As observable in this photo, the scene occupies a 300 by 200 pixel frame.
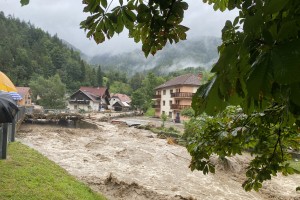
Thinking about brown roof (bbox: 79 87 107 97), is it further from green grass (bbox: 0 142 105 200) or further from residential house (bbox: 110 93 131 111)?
green grass (bbox: 0 142 105 200)

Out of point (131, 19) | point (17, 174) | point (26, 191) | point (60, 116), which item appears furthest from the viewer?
point (60, 116)

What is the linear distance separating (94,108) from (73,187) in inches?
2460

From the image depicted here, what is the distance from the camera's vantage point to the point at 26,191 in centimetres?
612

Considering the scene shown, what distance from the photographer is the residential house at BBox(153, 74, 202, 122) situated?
138 feet

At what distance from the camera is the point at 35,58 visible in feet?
272

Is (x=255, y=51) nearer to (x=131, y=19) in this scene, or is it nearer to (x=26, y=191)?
(x=131, y=19)

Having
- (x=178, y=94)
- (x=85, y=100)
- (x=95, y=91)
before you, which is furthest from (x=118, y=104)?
(x=178, y=94)

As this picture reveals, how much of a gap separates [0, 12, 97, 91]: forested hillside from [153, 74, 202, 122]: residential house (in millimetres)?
39641

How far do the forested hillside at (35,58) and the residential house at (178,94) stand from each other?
39.6m

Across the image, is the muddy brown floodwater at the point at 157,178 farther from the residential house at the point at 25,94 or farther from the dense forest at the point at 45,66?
the dense forest at the point at 45,66

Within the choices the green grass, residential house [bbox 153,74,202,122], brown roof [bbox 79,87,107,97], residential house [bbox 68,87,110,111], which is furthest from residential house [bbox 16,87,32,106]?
the green grass

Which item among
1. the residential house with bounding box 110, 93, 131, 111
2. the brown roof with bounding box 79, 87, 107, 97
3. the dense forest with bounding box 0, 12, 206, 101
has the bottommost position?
the residential house with bounding box 110, 93, 131, 111

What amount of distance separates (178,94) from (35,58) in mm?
56383

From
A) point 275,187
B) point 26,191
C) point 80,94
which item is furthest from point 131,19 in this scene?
point 80,94
